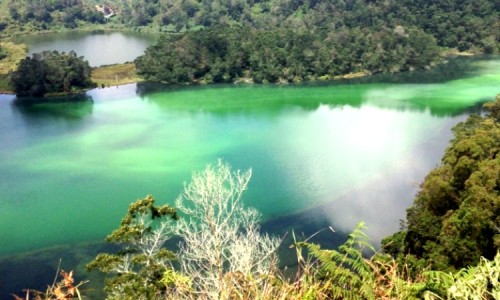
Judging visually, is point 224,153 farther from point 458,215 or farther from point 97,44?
point 97,44

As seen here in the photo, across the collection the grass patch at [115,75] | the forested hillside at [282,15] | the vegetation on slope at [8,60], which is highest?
the forested hillside at [282,15]

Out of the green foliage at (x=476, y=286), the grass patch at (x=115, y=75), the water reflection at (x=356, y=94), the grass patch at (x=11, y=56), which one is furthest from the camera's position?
the grass patch at (x=11, y=56)

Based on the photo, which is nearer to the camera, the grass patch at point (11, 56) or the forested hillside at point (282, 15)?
the grass patch at point (11, 56)

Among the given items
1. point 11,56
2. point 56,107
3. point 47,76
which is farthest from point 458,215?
point 11,56

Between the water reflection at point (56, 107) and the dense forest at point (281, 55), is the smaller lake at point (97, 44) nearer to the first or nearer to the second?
the dense forest at point (281, 55)

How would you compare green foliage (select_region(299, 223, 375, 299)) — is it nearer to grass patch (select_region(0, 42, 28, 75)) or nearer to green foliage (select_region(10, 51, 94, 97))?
green foliage (select_region(10, 51, 94, 97))

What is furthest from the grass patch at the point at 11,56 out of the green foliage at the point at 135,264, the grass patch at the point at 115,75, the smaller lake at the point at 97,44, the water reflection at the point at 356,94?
the green foliage at the point at 135,264
